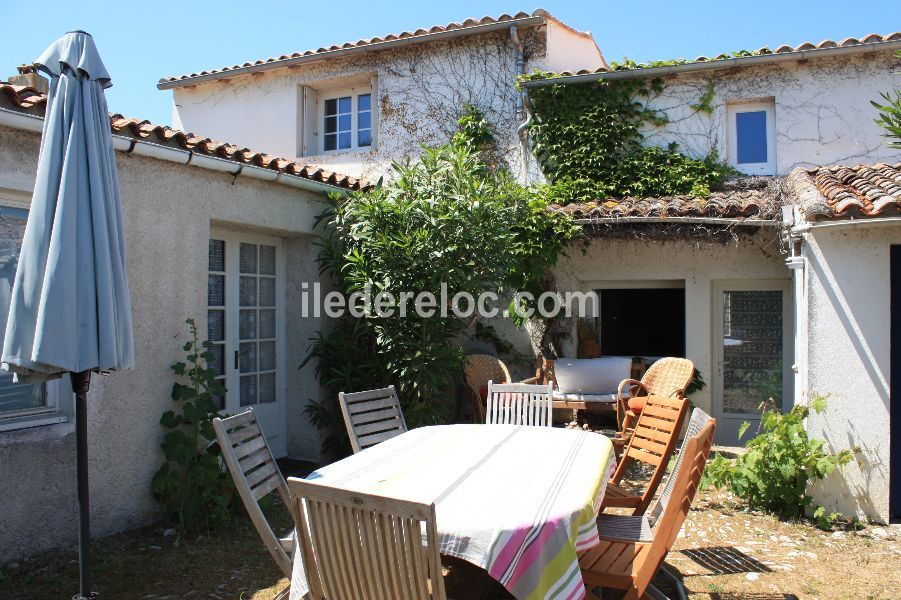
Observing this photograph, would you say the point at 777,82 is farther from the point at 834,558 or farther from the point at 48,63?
the point at 48,63

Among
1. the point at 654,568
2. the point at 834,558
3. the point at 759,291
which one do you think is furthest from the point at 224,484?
the point at 759,291

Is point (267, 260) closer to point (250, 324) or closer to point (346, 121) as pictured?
point (250, 324)

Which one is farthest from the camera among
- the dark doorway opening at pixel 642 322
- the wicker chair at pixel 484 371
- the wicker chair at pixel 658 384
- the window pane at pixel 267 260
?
the dark doorway opening at pixel 642 322

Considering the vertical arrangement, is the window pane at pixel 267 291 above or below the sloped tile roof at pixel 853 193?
→ below

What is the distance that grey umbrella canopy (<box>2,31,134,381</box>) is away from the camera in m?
3.29

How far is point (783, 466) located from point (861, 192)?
8.51 feet

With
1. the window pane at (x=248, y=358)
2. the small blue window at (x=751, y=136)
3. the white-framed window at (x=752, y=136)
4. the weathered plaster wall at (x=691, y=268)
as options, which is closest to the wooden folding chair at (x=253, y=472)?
the window pane at (x=248, y=358)

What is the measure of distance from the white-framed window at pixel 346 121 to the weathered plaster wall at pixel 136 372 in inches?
193

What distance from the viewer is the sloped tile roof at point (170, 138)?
4.54 meters

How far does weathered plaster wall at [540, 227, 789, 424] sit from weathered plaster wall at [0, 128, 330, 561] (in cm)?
509

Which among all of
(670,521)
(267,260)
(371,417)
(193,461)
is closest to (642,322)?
(267,260)

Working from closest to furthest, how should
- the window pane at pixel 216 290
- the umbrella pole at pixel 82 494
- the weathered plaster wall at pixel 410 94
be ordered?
the umbrella pole at pixel 82 494 → the window pane at pixel 216 290 → the weathered plaster wall at pixel 410 94

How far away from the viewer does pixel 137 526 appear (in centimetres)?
536

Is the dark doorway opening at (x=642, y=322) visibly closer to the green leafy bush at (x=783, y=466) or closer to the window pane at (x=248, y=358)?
the green leafy bush at (x=783, y=466)
